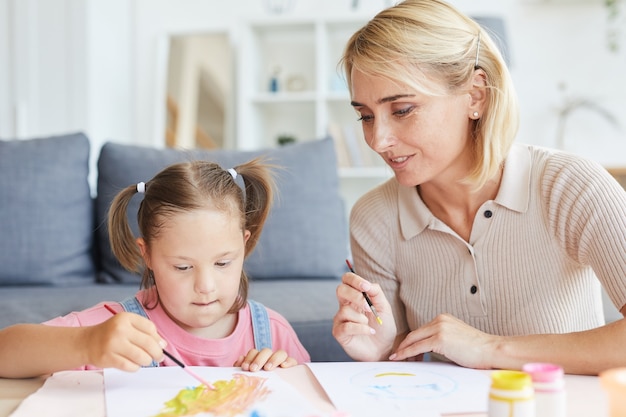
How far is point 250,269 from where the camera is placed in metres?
2.40

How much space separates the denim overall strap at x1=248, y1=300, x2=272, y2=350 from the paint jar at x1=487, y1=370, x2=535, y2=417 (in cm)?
70

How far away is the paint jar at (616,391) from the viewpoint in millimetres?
682

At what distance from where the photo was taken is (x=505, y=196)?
1366 millimetres

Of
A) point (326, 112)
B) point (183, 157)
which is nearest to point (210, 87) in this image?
point (326, 112)

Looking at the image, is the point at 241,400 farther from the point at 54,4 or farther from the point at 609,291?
the point at 54,4

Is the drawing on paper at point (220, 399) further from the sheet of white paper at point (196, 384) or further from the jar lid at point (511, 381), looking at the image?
the jar lid at point (511, 381)

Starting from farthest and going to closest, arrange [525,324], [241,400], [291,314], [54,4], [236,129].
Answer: [236,129]
[54,4]
[291,314]
[525,324]
[241,400]

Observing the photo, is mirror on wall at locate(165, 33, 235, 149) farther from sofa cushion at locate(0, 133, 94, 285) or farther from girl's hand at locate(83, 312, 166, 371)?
girl's hand at locate(83, 312, 166, 371)

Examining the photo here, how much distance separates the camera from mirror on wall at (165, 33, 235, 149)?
13.1 ft

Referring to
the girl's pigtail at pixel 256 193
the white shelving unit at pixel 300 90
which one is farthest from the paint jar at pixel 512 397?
the white shelving unit at pixel 300 90

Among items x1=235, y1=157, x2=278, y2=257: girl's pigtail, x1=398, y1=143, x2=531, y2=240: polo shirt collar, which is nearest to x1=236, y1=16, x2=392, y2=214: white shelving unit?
x1=398, y1=143, x2=531, y2=240: polo shirt collar

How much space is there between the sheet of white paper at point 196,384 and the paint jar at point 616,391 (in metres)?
0.34

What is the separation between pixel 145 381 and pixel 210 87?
3.17 m

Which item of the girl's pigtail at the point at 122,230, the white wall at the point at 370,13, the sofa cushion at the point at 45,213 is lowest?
the sofa cushion at the point at 45,213
